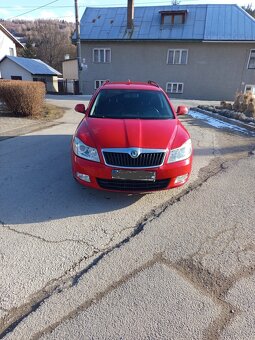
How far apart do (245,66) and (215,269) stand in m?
27.1

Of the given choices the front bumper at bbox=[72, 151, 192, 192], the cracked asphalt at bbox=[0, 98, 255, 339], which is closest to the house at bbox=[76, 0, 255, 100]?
the cracked asphalt at bbox=[0, 98, 255, 339]

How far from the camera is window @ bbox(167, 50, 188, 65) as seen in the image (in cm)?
2605

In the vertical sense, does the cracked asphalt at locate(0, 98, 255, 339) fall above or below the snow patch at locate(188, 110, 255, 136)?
below

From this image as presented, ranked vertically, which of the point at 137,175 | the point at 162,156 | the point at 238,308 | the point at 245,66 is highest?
the point at 245,66

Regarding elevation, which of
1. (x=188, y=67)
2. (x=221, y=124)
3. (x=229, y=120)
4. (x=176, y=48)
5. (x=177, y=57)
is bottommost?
(x=221, y=124)

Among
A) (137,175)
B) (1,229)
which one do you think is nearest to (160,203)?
(137,175)

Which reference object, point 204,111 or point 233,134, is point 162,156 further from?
point 204,111

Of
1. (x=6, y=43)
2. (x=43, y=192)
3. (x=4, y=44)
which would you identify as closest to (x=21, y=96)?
(x=43, y=192)

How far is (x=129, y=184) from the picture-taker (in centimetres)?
360

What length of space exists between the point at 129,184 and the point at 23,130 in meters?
5.88

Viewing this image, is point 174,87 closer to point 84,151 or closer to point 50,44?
point 84,151

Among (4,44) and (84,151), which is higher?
(4,44)

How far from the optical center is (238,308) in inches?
87.8

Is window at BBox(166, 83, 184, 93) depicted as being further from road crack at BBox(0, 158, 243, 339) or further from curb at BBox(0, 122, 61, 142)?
road crack at BBox(0, 158, 243, 339)
